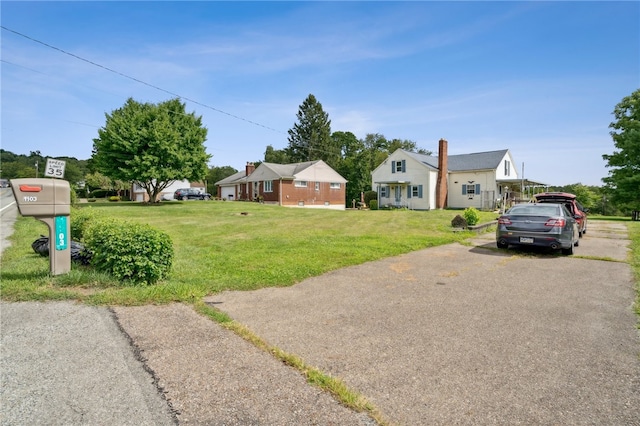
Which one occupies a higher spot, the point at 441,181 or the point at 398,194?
the point at 441,181

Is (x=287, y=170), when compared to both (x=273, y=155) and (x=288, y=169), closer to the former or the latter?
(x=288, y=169)

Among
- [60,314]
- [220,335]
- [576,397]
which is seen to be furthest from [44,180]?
[576,397]

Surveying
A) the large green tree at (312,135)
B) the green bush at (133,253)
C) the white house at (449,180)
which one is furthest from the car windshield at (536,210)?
the large green tree at (312,135)

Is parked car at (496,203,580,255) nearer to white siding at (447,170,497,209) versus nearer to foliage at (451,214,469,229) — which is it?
foliage at (451,214,469,229)

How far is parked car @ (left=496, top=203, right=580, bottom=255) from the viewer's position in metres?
8.92

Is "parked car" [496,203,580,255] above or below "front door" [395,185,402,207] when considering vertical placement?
below

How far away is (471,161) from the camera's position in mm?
35281

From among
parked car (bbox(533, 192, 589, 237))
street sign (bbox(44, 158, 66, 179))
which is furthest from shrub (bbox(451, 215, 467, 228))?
street sign (bbox(44, 158, 66, 179))

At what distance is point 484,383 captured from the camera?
292cm

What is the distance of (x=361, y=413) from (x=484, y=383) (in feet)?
3.93

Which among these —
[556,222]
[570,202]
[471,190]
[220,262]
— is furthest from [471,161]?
[220,262]

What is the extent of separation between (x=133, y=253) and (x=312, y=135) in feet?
194

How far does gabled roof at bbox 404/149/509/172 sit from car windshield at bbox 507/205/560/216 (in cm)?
2436

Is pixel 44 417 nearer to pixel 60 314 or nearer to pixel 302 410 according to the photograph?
pixel 302 410
